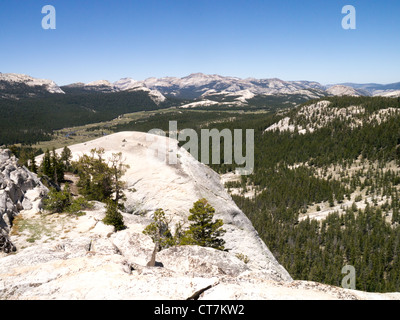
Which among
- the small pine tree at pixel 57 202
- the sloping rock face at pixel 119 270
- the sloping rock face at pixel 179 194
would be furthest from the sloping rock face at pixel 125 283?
the sloping rock face at pixel 179 194

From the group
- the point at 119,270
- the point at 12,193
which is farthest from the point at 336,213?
the point at 12,193

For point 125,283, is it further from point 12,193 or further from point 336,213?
point 336,213

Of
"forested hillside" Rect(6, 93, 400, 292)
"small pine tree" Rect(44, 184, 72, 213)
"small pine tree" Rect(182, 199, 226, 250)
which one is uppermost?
"small pine tree" Rect(44, 184, 72, 213)

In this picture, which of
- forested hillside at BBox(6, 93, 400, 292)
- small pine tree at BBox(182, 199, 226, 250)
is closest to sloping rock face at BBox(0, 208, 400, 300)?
small pine tree at BBox(182, 199, 226, 250)

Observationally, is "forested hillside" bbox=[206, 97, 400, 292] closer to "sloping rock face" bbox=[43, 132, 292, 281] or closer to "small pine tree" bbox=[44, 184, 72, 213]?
"sloping rock face" bbox=[43, 132, 292, 281]

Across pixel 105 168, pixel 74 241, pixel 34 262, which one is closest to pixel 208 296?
pixel 34 262

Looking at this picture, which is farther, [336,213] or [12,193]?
[336,213]
